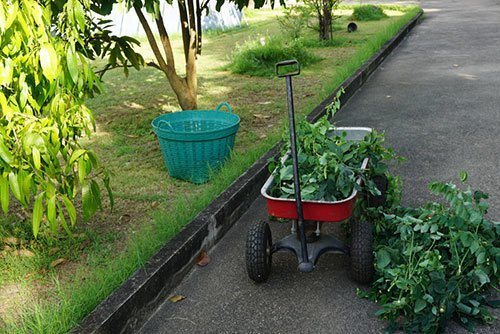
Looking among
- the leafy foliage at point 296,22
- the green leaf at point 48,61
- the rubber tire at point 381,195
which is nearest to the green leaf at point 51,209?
the green leaf at point 48,61

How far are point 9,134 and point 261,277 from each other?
1.59 meters

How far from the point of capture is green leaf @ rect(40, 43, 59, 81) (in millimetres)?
2580

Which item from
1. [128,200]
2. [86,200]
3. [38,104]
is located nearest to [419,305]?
[86,200]

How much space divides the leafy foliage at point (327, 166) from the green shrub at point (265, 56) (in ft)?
16.5

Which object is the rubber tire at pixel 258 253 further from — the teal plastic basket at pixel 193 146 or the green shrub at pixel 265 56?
the green shrub at pixel 265 56

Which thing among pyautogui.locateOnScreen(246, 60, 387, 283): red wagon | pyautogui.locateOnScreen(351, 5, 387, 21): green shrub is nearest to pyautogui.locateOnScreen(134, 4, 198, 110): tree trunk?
pyautogui.locateOnScreen(246, 60, 387, 283): red wagon

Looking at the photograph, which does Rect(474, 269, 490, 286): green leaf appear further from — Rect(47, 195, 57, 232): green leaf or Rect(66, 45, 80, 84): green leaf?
Rect(66, 45, 80, 84): green leaf

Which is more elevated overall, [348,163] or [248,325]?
[348,163]

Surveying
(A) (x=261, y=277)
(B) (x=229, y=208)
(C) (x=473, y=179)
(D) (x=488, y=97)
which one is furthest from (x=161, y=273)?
(D) (x=488, y=97)

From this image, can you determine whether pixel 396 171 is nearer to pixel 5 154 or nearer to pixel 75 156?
pixel 75 156

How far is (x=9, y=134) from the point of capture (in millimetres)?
2805

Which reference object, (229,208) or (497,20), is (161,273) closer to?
(229,208)

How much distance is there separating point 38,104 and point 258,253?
1.47 meters

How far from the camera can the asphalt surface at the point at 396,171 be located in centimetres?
306
